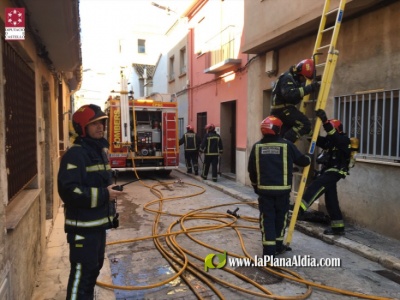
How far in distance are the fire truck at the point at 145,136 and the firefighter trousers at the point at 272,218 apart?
7.08 meters

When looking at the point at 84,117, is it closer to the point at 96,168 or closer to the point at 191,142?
the point at 96,168

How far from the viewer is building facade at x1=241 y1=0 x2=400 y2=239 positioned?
504 centimetres

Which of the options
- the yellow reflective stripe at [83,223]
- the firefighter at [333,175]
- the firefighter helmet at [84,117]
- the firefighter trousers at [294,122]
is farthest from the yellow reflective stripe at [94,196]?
the firefighter at [333,175]

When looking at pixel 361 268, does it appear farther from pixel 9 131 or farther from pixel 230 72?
pixel 230 72

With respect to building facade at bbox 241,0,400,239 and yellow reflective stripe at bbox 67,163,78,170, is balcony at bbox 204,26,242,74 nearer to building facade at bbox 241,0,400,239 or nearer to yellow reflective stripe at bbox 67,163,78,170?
building facade at bbox 241,0,400,239

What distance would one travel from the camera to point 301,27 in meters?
6.42

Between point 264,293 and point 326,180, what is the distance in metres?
2.34

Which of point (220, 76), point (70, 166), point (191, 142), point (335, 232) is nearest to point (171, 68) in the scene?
point (220, 76)

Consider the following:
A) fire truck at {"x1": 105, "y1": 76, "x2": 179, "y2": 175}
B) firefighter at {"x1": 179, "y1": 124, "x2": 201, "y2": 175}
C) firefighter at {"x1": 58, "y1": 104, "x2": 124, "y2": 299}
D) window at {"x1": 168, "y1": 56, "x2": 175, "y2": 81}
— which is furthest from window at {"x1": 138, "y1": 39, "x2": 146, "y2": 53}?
firefighter at {"x1": 58, "y1": 104, "x2": 124, "y2": 299}

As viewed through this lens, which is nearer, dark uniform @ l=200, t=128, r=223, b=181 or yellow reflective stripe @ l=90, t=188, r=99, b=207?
yellow reflective stripe @ l=90, t=188, r=99, b=207

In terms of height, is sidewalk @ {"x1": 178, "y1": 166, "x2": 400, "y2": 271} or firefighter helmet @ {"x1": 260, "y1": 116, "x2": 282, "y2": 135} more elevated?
firefighter helmet @ {"x1": 260, "y1": 116, "x2": 282, "y2": 135}

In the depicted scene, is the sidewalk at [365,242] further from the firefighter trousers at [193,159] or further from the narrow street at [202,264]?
the firefighter trousers at [193,159]

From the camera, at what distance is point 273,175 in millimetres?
4285

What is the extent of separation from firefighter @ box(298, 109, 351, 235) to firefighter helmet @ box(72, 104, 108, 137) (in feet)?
11.5
